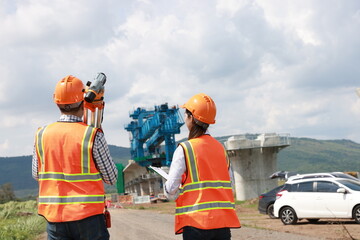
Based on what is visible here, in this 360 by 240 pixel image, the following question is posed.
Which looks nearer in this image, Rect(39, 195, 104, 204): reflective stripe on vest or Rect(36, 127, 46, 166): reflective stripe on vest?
Rect(39, 195, 104, 204): reflective stripe on vest

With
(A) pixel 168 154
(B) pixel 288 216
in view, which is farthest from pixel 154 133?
(B) pixel 288 216

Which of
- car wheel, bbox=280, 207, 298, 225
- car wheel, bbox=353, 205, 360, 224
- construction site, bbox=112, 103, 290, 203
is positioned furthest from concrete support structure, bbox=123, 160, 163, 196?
car wheel, bbox=353, 205, 360, 224

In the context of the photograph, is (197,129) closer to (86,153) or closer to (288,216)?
(86,153)

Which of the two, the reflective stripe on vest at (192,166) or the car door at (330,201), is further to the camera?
the car door at (330,201)

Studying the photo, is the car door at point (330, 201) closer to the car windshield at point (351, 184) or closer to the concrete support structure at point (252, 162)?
the car windshield at point (351, 184)

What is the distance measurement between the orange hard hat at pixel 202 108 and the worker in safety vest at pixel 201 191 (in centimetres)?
23

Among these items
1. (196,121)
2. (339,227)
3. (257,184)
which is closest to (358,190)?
(339,227)

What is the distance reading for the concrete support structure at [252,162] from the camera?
4250 cm

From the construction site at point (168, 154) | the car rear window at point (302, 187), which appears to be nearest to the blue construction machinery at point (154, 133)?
the construction site at point (168, 154)

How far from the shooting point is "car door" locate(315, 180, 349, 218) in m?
16.5

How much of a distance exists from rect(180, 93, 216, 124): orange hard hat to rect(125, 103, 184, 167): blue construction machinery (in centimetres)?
5721

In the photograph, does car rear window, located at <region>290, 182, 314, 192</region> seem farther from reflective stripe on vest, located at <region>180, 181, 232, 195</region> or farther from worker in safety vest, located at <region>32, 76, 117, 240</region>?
worker in safety vest, located at <region>32, 76, 117, 240</region>

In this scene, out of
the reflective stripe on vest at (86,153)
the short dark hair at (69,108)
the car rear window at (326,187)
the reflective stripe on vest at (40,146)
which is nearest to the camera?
the reflective stripe on vest at (86,153)

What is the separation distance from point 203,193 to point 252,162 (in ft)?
129
